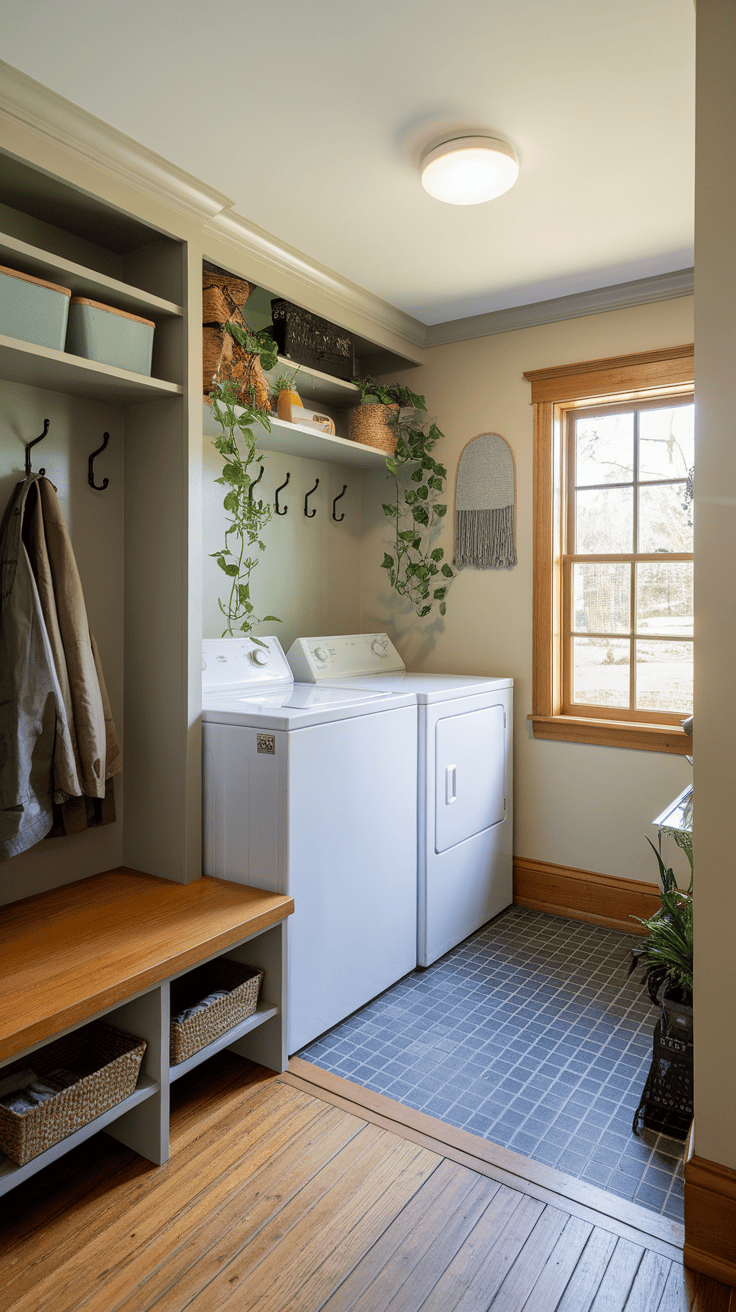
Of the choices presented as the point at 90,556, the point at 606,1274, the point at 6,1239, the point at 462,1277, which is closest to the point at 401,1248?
the point at 462,1277

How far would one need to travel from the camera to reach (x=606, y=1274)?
146 centimetres

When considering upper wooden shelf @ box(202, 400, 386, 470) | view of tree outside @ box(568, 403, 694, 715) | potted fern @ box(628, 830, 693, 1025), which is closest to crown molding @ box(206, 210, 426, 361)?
upper wooden shelf @ box(202, 400, 386, 470)

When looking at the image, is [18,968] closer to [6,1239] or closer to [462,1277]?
[6,1239]

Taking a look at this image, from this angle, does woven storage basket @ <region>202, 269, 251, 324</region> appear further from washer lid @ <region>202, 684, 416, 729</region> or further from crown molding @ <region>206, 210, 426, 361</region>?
washer lid @ <region>202, 684, 416, 729</region>

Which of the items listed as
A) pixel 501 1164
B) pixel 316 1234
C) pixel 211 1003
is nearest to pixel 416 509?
pixel 211 1003

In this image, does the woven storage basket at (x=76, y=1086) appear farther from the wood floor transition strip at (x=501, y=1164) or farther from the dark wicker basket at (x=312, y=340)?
the dark wicker basket at (x=312, y=340)

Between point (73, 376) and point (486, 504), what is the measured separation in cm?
176

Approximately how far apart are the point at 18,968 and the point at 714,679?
154 cm

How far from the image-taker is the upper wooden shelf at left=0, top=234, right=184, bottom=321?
5.97ft

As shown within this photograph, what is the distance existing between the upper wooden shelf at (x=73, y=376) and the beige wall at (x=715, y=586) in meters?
1.36

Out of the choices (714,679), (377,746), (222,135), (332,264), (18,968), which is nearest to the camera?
(714,679)

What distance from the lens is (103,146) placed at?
193cm

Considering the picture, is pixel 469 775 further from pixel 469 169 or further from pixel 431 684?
pixel 469 169

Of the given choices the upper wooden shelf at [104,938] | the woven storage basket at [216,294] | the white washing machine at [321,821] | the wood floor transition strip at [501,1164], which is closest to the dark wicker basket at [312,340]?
the woven storage basket at [216,294]
